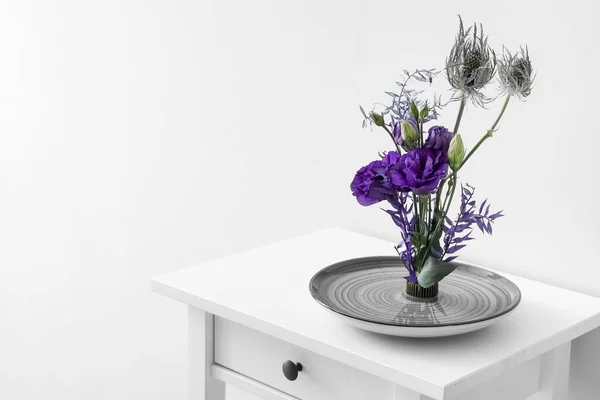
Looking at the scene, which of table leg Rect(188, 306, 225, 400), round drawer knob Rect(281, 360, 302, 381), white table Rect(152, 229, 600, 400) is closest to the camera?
white table Rect(152, 229, 600, 400)

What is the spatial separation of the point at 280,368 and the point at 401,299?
201mm

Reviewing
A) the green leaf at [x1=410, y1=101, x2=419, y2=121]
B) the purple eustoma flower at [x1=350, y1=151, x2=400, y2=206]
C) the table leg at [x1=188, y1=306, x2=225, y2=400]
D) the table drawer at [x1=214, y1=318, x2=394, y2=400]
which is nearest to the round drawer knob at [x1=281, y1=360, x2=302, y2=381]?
the table drawer at [x1=214, y1=318, x2=394, y2=400]

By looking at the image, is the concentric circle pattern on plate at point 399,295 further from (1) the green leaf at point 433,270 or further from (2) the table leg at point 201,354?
(2) the table leg at point 201,354

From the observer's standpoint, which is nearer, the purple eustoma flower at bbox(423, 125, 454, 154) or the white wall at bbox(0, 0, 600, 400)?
the purple eustoma flower at bbox(423, 125, 454, 154)

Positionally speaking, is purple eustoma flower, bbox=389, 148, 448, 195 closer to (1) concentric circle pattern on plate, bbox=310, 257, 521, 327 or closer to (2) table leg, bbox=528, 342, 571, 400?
(1) concentric circle pattern on plate, bbox=310, 257, 521, 327

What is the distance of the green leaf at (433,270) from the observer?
1.23 m

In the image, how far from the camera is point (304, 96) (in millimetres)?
1729

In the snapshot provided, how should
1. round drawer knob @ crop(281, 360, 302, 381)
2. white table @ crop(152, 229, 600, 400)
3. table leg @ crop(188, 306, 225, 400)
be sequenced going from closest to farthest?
white table @ crop(152, 229, 600, 400) < round drawer knob @ crop(281, 360, 302, 381) < table leg @ crop(188, 306, 225, 400)

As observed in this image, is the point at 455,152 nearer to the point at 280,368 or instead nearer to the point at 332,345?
the point at 332,345

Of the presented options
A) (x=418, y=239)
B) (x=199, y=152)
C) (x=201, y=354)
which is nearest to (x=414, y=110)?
(x=418, y=239)

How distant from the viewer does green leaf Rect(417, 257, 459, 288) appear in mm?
1227

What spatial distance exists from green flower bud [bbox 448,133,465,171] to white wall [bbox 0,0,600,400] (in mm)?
318

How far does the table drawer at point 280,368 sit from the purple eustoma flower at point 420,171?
254mm

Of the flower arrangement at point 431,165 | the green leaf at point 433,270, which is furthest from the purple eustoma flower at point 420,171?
the green leaf at point 433,270
